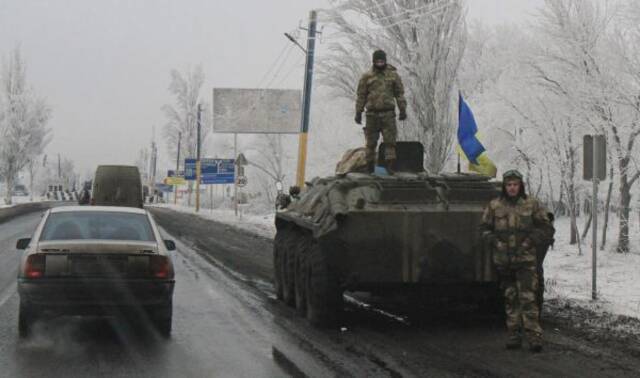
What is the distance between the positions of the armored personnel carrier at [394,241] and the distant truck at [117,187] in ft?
72.3

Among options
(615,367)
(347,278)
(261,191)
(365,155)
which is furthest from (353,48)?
(261,191)

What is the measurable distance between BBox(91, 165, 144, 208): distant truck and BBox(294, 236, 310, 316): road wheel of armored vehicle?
67.8 ft

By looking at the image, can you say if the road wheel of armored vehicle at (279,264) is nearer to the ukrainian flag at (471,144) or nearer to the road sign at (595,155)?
the ukrainian flag at (471,144)

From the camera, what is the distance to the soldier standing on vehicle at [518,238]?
8.38m

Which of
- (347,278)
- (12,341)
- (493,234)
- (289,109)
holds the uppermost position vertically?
(289,109)

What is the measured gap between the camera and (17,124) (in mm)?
70000

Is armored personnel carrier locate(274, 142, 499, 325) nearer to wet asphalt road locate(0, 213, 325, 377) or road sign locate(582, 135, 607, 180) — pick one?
wet asphalt road locate(0, 213, 325, 377)

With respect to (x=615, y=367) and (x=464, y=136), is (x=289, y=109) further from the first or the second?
(x=615, y=367)

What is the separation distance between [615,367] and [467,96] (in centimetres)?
4196

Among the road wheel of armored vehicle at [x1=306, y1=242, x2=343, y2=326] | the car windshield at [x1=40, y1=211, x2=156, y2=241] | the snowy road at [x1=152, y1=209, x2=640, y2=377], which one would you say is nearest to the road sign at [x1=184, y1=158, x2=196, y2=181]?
the snowy road at [x1=152, y1=209, x2=640, y2=377]

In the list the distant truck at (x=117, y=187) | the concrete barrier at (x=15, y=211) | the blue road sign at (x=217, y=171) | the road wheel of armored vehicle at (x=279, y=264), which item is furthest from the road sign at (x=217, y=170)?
the road wheel of armored vehicle at (x=279, y=264)

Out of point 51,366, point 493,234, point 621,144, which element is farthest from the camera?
point 621,144

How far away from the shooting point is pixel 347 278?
30.5 feet

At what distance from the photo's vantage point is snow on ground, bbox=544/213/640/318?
12.2 metres
